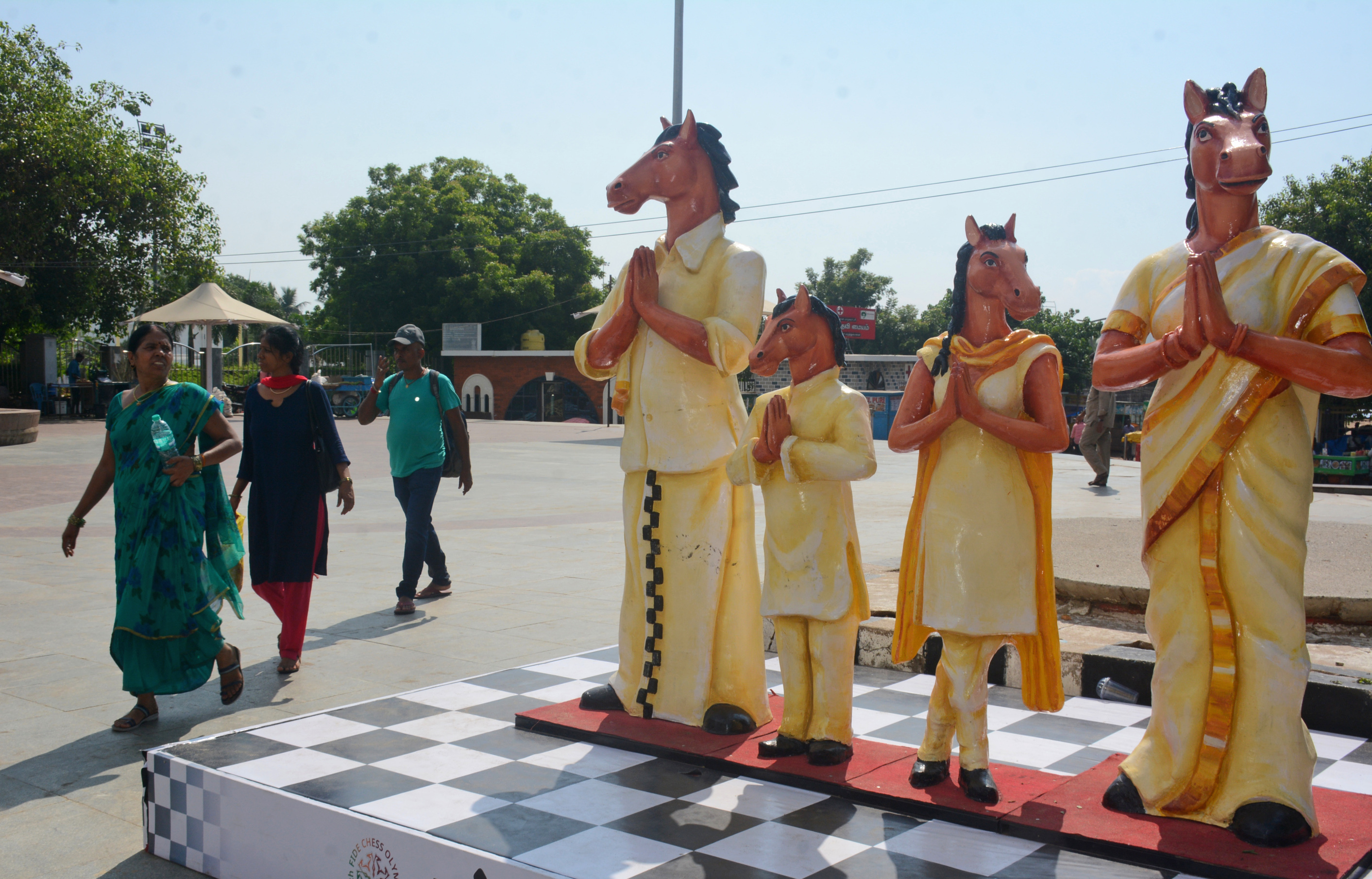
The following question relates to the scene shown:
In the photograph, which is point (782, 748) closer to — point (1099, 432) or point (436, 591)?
point (436, 591)

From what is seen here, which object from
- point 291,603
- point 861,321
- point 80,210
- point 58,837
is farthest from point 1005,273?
point 861,321

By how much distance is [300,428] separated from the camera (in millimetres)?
5160

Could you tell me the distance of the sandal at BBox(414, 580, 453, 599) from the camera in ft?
23.2

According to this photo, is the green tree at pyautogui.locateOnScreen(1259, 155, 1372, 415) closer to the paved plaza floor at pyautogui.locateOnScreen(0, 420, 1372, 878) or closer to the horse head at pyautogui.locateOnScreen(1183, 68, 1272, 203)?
the paved plaza floor at pyautogui.locateOnScreen(0, 420, 1372, 878)

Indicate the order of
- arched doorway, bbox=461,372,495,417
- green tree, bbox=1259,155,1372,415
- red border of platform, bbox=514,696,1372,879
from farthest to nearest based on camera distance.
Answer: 1. arched doorway, bbox=461,372,495,417
2. green tree, bbox=1259,155,1372,415
3. red border of platform, bbox=514,696,1372,879

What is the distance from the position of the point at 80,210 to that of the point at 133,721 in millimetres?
28063

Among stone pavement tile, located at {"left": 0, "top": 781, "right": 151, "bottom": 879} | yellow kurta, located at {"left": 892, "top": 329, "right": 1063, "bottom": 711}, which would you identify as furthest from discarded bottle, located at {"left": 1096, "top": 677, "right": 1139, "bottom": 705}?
stone pavement tile, located at {"left": 0, "top": 781, "right": 151, "bottom": 879}

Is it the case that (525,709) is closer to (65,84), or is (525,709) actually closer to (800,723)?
(800,723)

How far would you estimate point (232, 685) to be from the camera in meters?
4.64

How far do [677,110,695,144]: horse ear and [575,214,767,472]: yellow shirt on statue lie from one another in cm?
30

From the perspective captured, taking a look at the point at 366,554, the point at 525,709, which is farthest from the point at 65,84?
the point at 525,709

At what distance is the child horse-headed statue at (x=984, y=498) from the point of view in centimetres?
301

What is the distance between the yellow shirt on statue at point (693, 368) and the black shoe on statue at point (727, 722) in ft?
2.82

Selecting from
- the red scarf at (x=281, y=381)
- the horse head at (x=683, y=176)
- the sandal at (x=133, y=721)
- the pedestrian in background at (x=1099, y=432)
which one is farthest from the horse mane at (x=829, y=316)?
the pedestrian in background at (x=1099, y=432)
